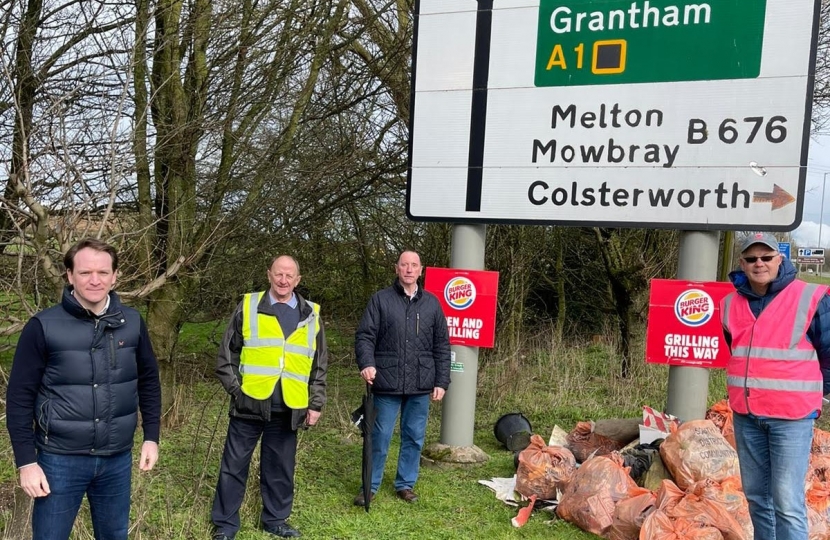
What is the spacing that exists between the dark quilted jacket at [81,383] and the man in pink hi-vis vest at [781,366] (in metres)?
2.92

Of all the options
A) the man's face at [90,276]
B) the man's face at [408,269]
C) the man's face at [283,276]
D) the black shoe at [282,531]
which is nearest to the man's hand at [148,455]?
the man's face at [90,276]

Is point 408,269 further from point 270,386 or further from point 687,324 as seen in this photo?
point 687,324

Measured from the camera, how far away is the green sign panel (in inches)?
189

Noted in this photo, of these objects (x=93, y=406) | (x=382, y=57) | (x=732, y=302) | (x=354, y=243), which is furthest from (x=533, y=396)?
(x=93, y=406)

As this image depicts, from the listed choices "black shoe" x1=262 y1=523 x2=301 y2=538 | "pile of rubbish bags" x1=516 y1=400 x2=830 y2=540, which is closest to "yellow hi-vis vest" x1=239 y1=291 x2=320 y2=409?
"black shoe" x1=262 y1=523 x2=301 y2=538

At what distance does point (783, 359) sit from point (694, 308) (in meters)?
1.88

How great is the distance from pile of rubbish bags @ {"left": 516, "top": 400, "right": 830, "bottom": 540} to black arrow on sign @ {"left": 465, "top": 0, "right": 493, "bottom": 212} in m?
2.08

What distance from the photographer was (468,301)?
18.5ft

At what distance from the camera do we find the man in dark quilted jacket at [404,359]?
15.2 feet

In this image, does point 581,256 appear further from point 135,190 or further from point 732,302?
point 732,302

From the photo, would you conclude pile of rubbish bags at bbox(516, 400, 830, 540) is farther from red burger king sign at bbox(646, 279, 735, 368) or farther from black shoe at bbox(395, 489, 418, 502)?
black shoe at bbox(395, 489, 418, 502)

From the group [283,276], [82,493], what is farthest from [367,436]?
[82,493]

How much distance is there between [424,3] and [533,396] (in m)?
4.83

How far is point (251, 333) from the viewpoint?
388 cm
